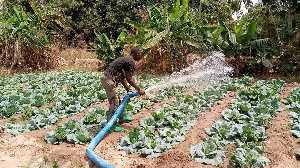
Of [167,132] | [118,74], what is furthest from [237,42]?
[167,132]

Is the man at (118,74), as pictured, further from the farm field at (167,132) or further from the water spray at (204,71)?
the water spray at (204,71)

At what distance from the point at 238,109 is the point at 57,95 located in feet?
16.7

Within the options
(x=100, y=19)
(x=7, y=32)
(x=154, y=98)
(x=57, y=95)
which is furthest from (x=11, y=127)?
(x=100, y=19)

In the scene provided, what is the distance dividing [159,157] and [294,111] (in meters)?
3.34

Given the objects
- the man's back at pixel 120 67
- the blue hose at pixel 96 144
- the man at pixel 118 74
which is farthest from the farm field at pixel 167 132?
the man's back at pixel 120 67

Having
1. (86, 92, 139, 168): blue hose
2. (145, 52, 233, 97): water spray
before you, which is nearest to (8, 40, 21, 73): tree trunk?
(145, 52, 233, 97): water spray

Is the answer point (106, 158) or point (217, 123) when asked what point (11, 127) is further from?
point (217, 123)

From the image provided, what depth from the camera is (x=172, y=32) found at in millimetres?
12094

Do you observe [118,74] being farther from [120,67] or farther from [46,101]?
[46,101]

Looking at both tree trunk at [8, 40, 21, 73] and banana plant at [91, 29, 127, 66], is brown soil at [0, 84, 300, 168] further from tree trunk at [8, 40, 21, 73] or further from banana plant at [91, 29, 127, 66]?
tree trunk at [8, 40, 21, 73]

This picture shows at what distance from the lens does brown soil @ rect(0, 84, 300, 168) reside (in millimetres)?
4457

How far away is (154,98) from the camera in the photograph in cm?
780

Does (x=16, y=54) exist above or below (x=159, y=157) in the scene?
above

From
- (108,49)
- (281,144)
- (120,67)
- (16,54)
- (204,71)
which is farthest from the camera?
(16,54)
